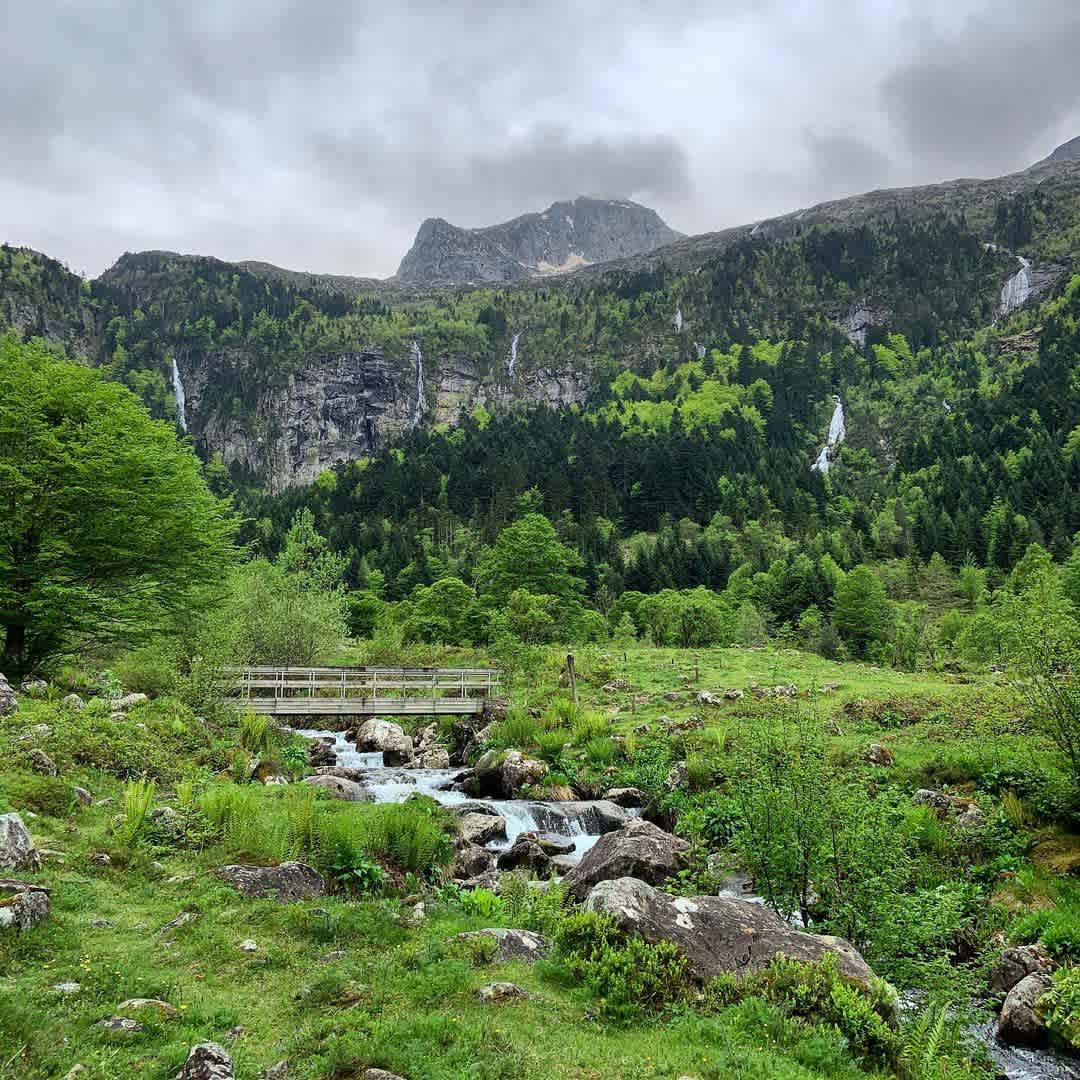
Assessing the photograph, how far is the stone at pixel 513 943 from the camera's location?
926cm

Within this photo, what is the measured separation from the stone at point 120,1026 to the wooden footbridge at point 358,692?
23.0 m

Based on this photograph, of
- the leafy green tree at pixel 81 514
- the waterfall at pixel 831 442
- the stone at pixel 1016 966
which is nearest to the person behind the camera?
the stone at pixel 1016 966

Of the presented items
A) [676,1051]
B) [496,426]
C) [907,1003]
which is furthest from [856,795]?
[496,426]

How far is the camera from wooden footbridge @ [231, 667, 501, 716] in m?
31.6

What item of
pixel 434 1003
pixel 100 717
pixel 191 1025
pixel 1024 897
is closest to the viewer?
pixel 191 1025

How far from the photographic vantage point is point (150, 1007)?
23.2 feet

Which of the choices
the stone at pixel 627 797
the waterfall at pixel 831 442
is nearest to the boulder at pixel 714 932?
the stone at pixel 627 797

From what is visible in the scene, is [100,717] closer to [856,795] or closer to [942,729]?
[856,795]

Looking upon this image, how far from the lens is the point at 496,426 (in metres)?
188

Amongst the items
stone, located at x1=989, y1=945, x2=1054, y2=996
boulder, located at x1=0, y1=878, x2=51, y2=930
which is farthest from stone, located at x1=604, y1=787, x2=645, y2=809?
boulder, located at x1=0, y1=878, x2=51, y2=930

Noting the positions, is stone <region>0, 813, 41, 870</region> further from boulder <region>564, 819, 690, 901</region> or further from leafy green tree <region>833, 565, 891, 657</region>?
leafy green tree <region>833, 565, 891, 657</region>

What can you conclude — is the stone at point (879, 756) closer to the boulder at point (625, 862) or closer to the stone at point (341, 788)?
the boulder at point (625, 862)

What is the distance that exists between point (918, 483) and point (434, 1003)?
150 m

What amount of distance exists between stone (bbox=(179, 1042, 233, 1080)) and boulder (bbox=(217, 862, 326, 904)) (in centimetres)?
462
